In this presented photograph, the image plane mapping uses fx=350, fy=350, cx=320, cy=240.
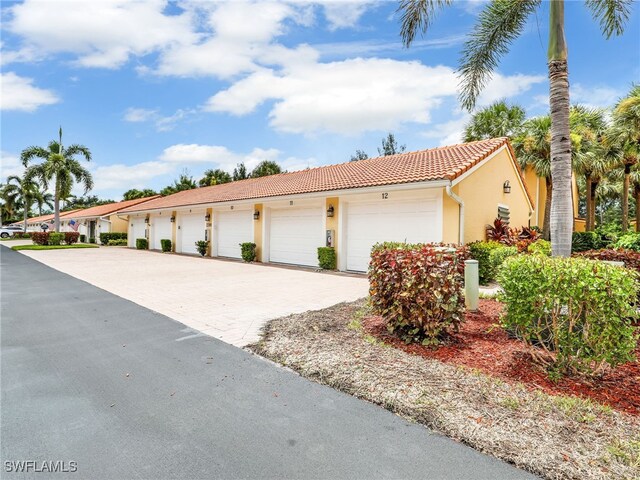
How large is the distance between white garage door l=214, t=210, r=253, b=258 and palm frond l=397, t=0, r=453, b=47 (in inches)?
459

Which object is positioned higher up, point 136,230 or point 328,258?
point 136,230

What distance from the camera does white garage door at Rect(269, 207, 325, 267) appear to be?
564 inches

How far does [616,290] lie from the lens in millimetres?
3162

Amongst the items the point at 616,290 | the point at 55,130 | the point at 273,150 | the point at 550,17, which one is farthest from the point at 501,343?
the point at 273,150

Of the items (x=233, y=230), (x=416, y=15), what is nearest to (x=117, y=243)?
(x=233, y=230)

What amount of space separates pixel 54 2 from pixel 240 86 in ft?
29.4

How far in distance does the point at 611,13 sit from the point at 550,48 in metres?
2.86

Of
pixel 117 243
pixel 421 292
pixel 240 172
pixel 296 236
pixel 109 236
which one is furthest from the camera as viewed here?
pixel 240 172

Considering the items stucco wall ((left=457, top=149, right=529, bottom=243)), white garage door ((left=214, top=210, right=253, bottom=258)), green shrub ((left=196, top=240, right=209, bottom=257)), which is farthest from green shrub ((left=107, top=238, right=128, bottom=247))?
stucco wall ((left=457, top=149, right=529, bottom=243))

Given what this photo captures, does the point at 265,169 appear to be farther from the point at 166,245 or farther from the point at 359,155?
the point at 166,245

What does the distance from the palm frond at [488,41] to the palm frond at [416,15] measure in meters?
0.88

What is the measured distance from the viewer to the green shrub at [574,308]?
320 centimetres

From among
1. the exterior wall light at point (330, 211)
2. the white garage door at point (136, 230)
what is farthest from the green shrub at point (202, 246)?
the white garage door at point (136, 230)

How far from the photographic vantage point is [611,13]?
23.0 ft
